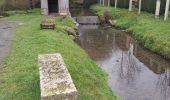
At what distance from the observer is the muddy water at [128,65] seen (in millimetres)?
11296

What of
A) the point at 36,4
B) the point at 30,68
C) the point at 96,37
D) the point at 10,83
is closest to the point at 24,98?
the point at 10,83

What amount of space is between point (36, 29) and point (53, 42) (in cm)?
399

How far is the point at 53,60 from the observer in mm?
8609

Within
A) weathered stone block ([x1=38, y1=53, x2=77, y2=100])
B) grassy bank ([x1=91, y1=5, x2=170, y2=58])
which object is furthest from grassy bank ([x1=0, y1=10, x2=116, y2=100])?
grassy bank ([x1=91, y1=5, x2=170, y2=58])

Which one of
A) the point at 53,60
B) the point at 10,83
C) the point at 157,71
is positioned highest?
the point at 53,60

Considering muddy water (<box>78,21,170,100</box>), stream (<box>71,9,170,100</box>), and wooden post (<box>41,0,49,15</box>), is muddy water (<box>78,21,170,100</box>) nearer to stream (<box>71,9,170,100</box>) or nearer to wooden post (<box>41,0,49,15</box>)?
stream (<box>71,9,170,100</box>)

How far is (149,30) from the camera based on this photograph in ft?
62.8

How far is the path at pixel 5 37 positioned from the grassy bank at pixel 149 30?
8.99 metres

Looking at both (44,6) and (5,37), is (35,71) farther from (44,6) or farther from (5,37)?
(44,6)

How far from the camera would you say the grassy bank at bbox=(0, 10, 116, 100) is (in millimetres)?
8570

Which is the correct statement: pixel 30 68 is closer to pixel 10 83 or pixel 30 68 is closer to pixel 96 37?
pixel 10 83

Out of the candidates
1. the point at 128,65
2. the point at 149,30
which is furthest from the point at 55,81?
the point at 149,30

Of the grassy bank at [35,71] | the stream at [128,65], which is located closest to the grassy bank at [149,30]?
the stream at [128,65]

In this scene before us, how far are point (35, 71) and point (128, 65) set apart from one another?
22.1 ft
